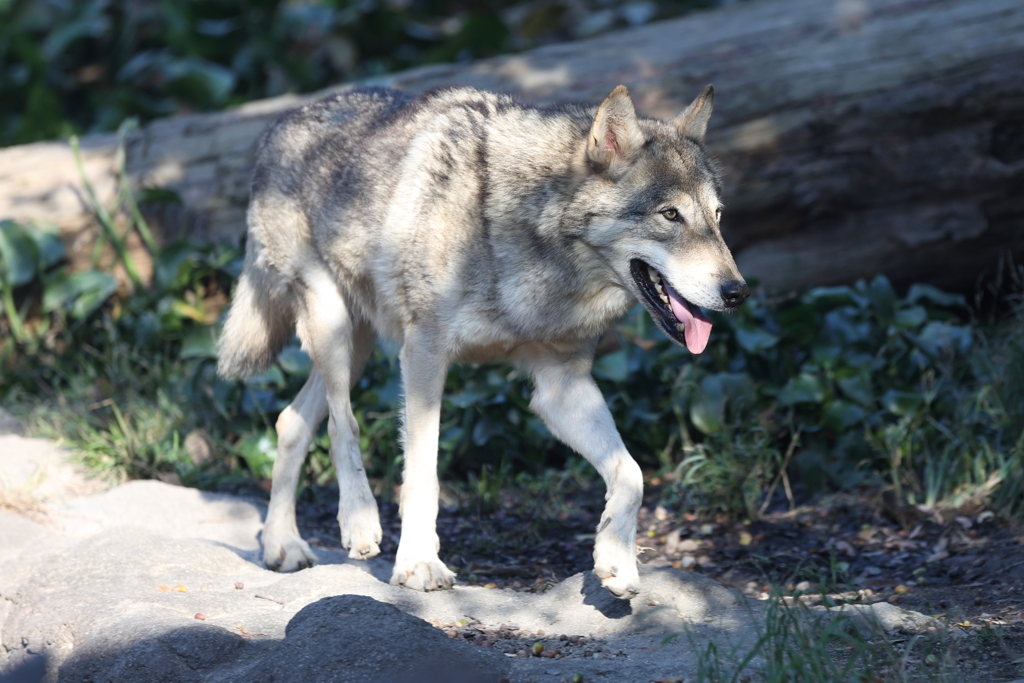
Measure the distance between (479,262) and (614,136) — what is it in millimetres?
692

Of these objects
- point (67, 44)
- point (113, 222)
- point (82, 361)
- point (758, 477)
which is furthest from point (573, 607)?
point (67, 44)

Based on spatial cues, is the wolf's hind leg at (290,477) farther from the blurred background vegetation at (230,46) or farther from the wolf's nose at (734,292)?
the blurred background vegetation at (230,46)

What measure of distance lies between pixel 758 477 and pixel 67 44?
837 cm

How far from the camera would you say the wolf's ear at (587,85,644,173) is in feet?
11.4

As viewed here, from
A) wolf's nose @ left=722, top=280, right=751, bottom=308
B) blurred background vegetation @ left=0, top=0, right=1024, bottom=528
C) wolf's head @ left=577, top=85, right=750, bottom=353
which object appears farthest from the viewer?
blurred background vegetation @ left=0, top=0, right=1024, bottom=528

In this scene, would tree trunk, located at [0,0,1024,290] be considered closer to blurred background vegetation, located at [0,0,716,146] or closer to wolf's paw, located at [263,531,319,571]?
blurred background vegetation, located at [0,0,716,146]

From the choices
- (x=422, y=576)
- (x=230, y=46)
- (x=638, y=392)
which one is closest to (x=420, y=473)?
(x=422, y=576)

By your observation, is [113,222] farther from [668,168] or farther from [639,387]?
[668,168]

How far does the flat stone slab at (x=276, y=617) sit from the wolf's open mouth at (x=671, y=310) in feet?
3.00

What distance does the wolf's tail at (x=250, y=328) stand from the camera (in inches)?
189

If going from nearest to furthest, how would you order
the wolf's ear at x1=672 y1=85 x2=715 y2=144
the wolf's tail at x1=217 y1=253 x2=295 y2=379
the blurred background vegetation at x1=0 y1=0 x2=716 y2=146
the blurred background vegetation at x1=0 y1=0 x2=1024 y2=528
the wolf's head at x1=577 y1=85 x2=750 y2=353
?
the wolf's head at x1=577 y1=85 x2=750 y2=353 → the wolf's ear at x1=672 y1=85 x2=715 y2=144 → the wolf's tail at x1=217 y1=253 x2=295 y2=379 → the blurred background vegetation at x1=0 y1=0 x2=1024 y2=528 → the blurred background vegetation at x1=0 y1=0 x2=716 y2=146

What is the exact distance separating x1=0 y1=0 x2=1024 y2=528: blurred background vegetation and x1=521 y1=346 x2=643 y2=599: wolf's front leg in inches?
54.1

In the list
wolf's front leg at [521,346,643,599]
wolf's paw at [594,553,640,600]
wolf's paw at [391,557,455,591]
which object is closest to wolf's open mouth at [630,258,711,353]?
wolf's front leg at [521,346,643,599]

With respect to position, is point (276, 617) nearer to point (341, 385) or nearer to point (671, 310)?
point (341, 385)
